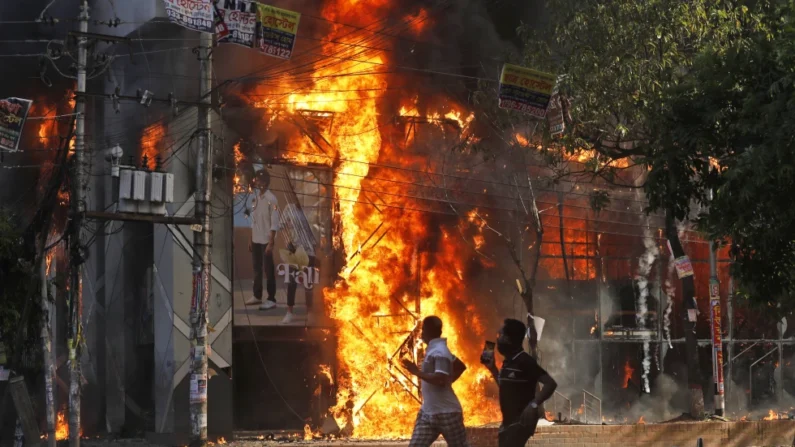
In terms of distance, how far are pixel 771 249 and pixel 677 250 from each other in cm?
1118

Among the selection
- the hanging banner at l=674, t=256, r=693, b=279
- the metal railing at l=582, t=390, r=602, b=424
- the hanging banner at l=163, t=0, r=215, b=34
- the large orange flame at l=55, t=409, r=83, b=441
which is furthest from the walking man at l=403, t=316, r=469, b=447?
the large orange flame at l=55, t=409, r=83, b=441

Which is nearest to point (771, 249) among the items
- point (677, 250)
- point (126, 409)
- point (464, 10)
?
point (677, 250)

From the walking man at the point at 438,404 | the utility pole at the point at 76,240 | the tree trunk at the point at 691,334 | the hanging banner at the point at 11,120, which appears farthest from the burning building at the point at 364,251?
the walking man at the point at 438,404

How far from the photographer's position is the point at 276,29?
54.3 ft

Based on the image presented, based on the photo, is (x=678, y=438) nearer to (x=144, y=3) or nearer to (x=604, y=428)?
(x=604, y=428)

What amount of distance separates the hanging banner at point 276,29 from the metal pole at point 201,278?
2.59 m

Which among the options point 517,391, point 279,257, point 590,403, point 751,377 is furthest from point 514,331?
point 751,377

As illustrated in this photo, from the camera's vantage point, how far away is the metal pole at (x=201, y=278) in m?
18.4

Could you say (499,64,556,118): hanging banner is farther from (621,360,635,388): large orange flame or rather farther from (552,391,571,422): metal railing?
(621,360,635,388): large orange flame

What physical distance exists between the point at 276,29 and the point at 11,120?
235 inches

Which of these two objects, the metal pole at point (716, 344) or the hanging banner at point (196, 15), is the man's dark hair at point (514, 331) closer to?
the hanging banner at point (196, 15)

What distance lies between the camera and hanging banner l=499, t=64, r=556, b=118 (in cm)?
1636

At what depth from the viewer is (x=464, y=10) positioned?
25.9 metres

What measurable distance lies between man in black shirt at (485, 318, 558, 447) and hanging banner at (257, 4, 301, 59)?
899cm
